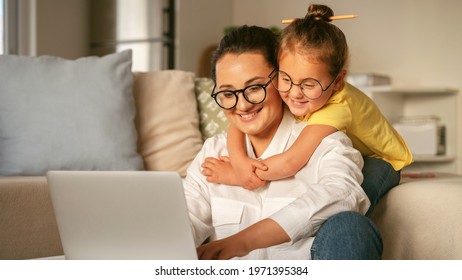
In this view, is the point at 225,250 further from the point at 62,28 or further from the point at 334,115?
the point at 62,28

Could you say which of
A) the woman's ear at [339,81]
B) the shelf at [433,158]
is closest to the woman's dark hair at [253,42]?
the woman's ear at [339,81]

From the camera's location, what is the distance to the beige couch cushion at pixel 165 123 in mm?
1720

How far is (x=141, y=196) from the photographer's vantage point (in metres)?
0.73

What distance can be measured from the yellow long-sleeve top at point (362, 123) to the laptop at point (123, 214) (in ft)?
1.19

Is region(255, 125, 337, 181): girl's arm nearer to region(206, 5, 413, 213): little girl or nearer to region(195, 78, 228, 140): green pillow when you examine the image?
region(206, 5, 413, 213): little girl

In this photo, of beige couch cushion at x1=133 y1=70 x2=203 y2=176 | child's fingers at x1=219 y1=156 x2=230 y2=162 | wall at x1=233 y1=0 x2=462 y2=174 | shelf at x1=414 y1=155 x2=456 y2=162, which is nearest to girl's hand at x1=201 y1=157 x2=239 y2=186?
child's fingers at x1=219 y1=156 x2=230 y2=162

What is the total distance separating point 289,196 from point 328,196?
0.51 feet

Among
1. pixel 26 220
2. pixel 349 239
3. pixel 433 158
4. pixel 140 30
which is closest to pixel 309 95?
pixel 349 239

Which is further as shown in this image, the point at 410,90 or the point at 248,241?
the point at 410,90

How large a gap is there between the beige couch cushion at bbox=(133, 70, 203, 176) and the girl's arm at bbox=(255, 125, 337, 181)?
712 millimetres

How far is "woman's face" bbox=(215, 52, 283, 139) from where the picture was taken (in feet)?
3.38

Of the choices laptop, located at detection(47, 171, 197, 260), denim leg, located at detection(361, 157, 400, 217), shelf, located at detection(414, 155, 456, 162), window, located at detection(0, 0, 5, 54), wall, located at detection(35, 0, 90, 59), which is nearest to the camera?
laptop, located at detection(47, 171, 197, 260)

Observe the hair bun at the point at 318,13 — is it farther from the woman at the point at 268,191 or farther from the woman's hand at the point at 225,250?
the woman's hand at the point at 225,250

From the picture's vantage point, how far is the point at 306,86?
3.29 feet
